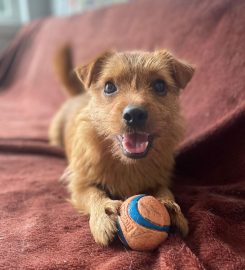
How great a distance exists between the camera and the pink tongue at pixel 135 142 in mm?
1361

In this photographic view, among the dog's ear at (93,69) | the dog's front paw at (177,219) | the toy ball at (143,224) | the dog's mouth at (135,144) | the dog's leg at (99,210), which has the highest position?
the dog's ear at (93,69)

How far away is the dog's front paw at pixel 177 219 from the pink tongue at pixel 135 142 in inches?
8.7

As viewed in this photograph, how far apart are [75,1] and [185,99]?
2895 mm

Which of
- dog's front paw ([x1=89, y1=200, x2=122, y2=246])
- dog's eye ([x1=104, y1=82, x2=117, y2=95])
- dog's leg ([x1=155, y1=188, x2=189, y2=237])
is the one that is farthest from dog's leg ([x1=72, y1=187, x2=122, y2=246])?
dog's eye ([x1=104, y1=82, x2=117, y2=95])

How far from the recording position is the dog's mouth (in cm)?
135

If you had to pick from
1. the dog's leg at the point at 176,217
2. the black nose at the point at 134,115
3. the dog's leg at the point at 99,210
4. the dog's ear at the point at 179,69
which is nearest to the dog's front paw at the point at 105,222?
the dog's leg at the point at 99,210

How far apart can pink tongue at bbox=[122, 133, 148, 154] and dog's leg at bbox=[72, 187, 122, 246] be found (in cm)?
20

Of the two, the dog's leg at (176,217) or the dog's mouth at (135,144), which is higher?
the dog's mouth at (135,144)

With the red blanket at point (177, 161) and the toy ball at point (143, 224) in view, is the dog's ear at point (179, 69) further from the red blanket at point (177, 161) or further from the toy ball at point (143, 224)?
the toy ball at point (143, 224)

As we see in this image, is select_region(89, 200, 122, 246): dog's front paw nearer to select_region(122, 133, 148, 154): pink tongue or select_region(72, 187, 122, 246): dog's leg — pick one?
select_region(72, 187, 122, 246): dog's leg

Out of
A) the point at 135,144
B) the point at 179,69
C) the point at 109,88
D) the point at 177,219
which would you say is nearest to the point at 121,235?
the point at 177,219

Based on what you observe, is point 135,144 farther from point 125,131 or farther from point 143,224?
point 143,224

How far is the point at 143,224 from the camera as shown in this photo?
3.62 ft

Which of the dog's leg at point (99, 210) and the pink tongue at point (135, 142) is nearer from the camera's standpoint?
the dog's leg at point (99, 210)
